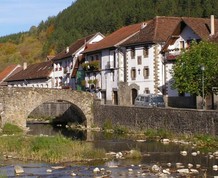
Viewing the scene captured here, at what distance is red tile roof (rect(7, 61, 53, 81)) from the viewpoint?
8431 centimetres

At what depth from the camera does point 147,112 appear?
44.0 meters

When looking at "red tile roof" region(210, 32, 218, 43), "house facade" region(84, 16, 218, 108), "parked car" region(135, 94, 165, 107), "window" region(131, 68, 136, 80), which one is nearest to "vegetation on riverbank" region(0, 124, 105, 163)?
"parked car" region(135, 94, 165, 107)

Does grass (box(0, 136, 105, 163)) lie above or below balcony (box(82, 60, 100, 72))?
below

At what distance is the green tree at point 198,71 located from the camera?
42.3 metres

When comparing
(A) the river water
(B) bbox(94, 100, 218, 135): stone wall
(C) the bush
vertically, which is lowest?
(A) the river water

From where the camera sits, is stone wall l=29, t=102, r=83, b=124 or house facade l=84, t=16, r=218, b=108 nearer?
house facade l=84, t=16, r=218, b=108

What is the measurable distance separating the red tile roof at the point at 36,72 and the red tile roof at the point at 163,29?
88.4ft

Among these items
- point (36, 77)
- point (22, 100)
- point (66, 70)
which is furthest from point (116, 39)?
point (36, 77)

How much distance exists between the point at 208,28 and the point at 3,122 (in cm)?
2122

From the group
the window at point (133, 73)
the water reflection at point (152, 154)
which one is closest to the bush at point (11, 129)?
the water reflection at point (152, 154)

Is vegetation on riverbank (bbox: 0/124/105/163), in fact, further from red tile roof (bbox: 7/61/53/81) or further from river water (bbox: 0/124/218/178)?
red tile roof (bbox: 7/61/53/81)

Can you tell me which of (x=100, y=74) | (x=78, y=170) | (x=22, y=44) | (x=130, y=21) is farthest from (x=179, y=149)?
(x=22, y=44)

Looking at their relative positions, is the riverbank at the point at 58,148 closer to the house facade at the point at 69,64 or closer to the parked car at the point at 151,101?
the parked car at the point at 151,101

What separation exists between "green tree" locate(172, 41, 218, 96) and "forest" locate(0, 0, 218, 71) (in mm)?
50901
